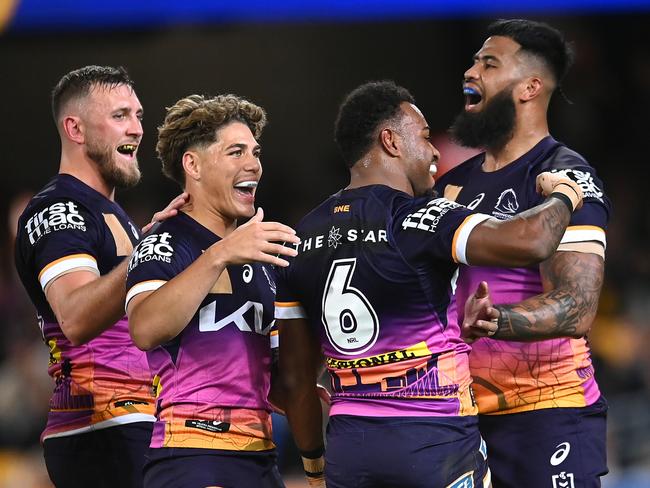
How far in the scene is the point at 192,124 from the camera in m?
5.25

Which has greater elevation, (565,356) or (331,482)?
(565,356)

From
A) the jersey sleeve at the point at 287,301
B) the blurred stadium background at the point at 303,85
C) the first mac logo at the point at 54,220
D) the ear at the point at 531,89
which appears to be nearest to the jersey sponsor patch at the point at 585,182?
the ear at the point at 531,89

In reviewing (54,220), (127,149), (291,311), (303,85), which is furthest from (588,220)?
(303,85)

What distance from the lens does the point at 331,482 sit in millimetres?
4824

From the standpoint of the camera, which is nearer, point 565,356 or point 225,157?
point 225,157

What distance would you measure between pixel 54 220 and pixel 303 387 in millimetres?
1586

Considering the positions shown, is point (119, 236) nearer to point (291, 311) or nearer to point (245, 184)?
point (245, 184)

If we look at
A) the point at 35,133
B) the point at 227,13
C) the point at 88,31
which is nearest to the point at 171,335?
the point at 227,13

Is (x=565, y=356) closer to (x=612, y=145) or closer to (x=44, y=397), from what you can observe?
(x=44, y=397)

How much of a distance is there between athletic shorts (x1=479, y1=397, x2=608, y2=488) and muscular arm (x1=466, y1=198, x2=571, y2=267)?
1219 mm

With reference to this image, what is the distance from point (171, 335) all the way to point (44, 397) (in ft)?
25.4

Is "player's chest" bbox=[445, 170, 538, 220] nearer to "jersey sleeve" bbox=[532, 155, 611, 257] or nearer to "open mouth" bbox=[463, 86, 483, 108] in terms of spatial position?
"jersey sleeve" bbox=[532, 155, 611, 257]

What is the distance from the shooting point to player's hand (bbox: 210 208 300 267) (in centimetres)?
459

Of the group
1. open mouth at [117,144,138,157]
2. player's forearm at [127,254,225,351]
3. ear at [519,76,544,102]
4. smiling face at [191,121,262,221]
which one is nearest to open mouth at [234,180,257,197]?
smiling face at [191,121,262,221]
